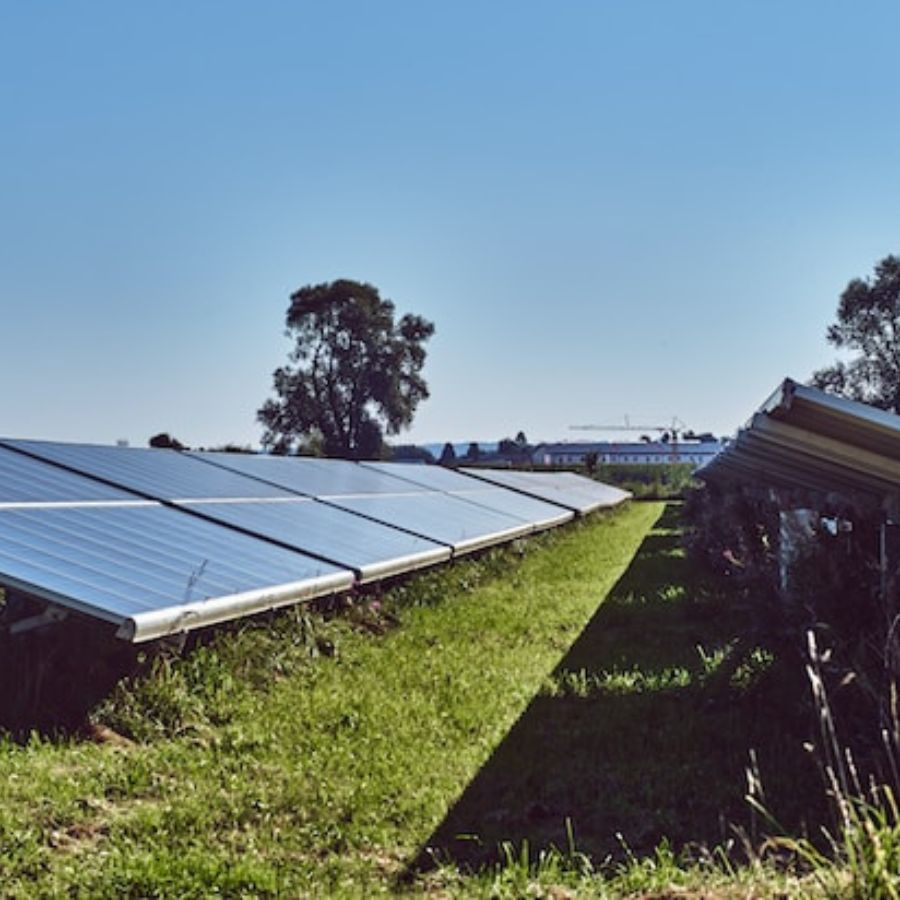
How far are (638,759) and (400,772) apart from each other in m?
1.26

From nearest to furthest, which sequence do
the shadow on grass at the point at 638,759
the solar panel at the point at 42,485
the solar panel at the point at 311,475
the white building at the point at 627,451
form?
1. the shadow on grass at the point at 638,759
2. the solar panel at the point at 42,485
3. the solar panel at the point at 311,475
4. the white building at the point at 627,451

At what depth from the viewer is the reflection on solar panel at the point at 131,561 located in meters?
5.41

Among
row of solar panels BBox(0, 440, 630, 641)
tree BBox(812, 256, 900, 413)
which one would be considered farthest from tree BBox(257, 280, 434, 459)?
row of solar panels BBox(0, 440, 630, 641)

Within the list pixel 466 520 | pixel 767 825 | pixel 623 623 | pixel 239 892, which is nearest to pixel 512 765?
pixel 767 825

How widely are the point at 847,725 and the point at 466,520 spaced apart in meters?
9.73

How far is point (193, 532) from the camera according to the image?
803 centimetres

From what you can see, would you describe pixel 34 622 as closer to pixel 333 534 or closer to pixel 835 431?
pixel 333 534

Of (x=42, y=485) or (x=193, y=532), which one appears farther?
(x=42, y=485)

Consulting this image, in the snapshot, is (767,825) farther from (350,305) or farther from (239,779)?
(350,305)

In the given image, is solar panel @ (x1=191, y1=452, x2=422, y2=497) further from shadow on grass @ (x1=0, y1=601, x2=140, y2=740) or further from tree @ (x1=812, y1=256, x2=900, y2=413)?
tree @ (x1=812, y1=256, x2=900, y2=413)

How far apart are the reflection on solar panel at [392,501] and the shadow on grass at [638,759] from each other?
164 inches

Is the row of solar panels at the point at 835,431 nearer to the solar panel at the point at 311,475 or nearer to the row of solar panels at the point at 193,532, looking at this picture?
the row of solar panels at the point at 193,532

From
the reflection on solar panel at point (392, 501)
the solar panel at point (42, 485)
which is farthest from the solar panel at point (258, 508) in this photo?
the reflection on solar panel at point (392, 501)

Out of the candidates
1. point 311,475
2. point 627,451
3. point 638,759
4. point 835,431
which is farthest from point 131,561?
point 627,451
